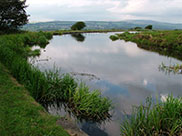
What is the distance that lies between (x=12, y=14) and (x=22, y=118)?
33.9m

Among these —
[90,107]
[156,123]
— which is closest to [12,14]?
[90,107]

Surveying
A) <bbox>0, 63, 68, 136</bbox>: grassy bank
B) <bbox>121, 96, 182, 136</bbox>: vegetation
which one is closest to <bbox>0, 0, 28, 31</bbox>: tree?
<bbox>0, 63, 68, 136</bbox>: grassy bank

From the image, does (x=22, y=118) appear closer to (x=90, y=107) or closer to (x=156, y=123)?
(x=90, y=107)

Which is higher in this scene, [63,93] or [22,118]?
[22,118]

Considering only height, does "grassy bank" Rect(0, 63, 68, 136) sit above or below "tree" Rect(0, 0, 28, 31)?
below

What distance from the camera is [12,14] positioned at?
33.7 metres

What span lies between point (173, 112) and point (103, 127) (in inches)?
122

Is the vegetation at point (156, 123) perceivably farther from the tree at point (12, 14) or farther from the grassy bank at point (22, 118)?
the tree at point (12, 14)

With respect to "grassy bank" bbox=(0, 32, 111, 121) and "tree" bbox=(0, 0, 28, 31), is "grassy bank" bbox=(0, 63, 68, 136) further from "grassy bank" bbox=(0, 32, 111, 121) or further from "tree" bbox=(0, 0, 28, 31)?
"tree" bbox=(0, 0, 28, 31)

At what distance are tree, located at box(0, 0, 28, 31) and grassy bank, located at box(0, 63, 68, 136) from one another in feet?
101

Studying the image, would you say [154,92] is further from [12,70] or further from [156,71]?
[12,70]

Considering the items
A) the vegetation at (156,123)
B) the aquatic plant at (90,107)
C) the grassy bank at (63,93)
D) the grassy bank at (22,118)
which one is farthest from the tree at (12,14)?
the vegetation at (156,123)

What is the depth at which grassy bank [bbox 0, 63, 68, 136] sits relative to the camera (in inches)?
206

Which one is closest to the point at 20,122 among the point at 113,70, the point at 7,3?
the point at 113,70
